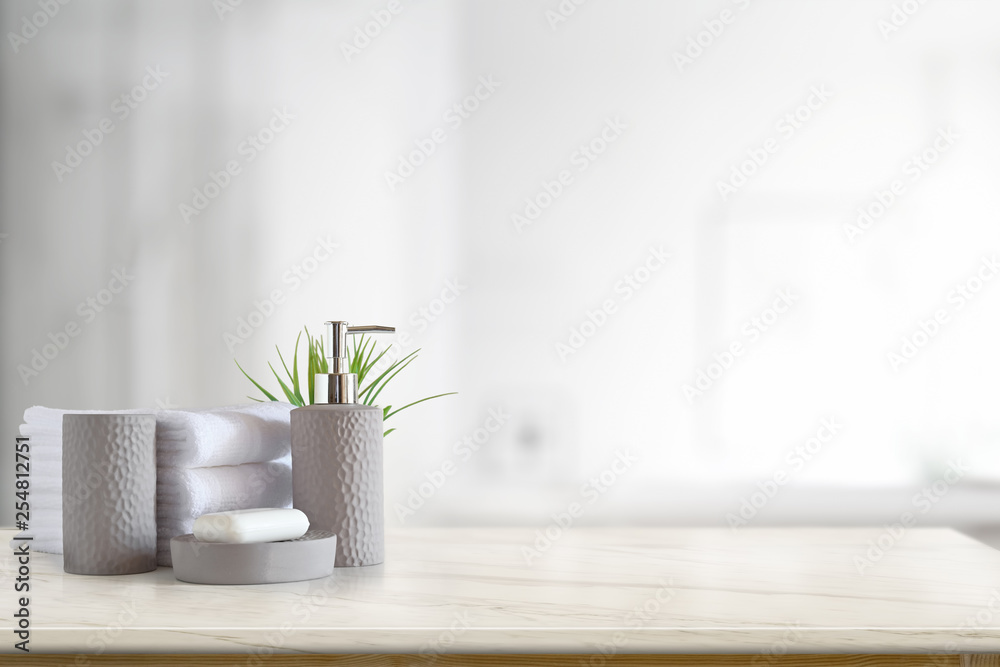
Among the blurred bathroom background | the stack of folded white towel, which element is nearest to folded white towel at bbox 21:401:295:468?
the stack of folded white towel

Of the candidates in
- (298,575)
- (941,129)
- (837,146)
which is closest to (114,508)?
(298,575)

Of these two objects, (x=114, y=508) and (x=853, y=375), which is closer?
(x=114, y=508)

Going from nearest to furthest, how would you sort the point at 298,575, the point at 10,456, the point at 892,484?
the point at 298,575, the point at 892,484, the point at 10,456

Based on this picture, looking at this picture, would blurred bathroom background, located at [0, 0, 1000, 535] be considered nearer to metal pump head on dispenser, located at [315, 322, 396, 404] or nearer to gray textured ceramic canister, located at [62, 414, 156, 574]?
metal pump head on dispenser, located at [315, 322, 396, 404]

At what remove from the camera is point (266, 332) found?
2021 mm

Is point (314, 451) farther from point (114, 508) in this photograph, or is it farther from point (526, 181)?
point (526, 181)

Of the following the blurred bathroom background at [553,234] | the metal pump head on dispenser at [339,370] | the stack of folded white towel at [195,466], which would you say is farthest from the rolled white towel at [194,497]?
the blurred bathroom background at [553,234]

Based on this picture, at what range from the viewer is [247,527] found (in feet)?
2.25

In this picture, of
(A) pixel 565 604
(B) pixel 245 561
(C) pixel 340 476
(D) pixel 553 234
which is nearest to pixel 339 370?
(C) pixel 340 476

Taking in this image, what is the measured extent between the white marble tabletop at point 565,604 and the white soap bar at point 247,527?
0.12ft

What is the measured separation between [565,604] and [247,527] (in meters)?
0.25

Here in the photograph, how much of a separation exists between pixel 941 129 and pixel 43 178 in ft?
6.62

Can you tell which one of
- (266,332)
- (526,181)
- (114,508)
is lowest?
(114,508)

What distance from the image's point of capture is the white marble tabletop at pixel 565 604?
539mm
